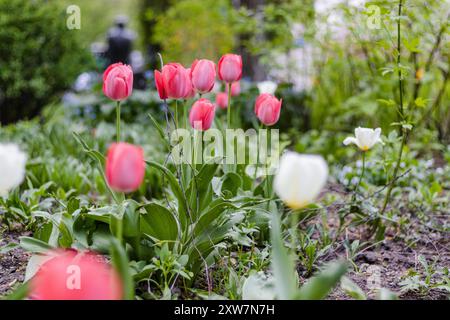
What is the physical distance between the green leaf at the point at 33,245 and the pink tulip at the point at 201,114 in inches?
21.9

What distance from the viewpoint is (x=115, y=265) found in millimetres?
1161

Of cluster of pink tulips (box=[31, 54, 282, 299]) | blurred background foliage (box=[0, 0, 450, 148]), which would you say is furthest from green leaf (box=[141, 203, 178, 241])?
blurred background foliage (box=[0, 0, 450, 148])

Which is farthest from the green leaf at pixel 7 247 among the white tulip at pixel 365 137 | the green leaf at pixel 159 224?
the white tulip at pixel 365 137

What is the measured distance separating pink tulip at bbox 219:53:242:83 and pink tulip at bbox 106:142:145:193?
2.86 feet

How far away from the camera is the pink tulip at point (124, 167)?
1.12 metres

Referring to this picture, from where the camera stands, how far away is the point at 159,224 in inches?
66.2

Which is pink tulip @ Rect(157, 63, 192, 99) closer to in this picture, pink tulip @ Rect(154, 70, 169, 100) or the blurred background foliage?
pink tulip @ Rect(154, 70, 169, 100)

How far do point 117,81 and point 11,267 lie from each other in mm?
759

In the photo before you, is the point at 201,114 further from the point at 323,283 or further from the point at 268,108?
the point at 323,283

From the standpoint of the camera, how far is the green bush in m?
5.17

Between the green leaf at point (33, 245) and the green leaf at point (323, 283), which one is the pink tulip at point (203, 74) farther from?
the green leaf at point (323, 283)
